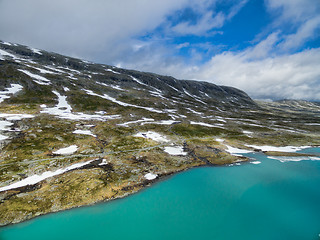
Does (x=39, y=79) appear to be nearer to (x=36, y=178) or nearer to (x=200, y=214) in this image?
(x=36, y=178)

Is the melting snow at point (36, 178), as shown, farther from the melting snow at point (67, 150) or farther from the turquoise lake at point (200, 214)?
the turquoise lake at point (200, 214)

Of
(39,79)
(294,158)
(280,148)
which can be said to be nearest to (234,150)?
(294,158)

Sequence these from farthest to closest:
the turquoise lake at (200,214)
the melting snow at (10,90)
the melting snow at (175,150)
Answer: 1. the melting snow at (10,90)
2. the melting snow at (175,150)
3. the turquoise lake at (200,214)

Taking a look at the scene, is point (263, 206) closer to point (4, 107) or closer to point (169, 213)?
point (169, 213)

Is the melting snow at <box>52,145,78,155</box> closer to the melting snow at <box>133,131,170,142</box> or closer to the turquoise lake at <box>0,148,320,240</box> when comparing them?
the turquoise lake at <box>0,148,320,240</box>

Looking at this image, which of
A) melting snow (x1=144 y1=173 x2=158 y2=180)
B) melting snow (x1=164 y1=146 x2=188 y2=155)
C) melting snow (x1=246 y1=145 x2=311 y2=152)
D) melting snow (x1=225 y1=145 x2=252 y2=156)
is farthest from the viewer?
melting snow (x1=246 y1=145 x2=311 y2=152)

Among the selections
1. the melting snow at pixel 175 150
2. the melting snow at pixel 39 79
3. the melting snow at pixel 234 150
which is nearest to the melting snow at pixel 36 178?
the melting snow at pixel 175 150

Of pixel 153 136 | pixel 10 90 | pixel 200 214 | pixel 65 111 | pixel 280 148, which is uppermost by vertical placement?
pixel 10 90

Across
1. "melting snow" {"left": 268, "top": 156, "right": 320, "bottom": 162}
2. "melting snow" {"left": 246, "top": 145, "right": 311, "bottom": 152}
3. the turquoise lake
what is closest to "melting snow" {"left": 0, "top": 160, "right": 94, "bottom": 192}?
the turquoise lake
